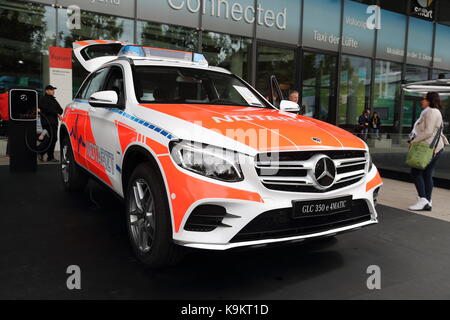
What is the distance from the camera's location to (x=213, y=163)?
2.61 m

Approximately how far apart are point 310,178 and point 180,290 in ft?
3.84

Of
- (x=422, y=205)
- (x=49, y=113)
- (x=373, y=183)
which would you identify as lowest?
(x=422, y=205)

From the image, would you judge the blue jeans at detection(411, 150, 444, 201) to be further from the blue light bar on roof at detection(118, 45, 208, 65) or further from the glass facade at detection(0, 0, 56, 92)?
the glass facade at detection(0, 0, 56, 92)

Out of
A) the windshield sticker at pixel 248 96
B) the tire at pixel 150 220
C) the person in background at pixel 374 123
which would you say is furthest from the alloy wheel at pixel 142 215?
the person in background at pixel 374 123

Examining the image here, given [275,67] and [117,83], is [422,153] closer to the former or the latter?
[117,83]

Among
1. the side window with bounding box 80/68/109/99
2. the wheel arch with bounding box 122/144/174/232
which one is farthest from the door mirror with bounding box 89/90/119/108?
the side window with bounding box 80/68/109/99

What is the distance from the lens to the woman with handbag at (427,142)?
5.32 meters

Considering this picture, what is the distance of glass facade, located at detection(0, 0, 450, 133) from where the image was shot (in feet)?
35.7

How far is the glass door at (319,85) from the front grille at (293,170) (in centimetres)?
1352

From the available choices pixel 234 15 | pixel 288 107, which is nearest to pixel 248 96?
pixel 288 107

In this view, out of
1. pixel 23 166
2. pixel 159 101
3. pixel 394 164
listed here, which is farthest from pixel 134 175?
pixel 394 164

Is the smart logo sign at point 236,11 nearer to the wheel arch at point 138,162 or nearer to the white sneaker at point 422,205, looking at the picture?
A: the white sneaker at point 422,205

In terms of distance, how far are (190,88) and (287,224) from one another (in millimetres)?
1950

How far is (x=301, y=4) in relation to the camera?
15180 millimetres
